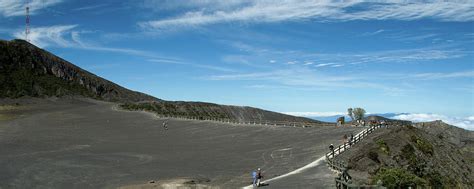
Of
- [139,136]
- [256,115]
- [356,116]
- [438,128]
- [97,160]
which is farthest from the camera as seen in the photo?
[256,115]

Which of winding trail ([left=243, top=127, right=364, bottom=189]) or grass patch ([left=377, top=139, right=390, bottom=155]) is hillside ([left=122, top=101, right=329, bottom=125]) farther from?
winding trail ([left=243, top=127, right=364, bottom=189])

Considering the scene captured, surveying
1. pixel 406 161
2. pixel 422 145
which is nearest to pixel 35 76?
pixel 422 145

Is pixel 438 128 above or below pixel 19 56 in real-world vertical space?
below

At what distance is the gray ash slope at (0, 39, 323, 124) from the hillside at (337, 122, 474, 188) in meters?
104

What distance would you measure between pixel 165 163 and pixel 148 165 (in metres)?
1.50

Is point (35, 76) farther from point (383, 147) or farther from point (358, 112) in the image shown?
point (383, 147)

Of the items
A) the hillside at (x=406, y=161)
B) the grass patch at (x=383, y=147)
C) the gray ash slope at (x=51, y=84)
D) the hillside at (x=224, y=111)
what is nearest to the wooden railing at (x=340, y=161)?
the hillside at (x=406, y=161)

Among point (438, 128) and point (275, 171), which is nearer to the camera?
point (275, 171)

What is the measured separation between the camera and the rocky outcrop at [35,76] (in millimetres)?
158875

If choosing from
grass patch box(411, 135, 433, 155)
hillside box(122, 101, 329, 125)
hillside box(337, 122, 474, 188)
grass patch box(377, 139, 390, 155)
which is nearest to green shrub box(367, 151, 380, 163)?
hillside box(337, 122, 474, 188)

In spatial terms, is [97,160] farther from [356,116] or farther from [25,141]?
[356,116]

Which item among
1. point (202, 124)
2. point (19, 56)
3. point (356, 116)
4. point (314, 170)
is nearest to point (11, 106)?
point (19, 56)

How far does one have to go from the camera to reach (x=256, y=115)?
17200cm

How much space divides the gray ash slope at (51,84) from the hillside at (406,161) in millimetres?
104111
